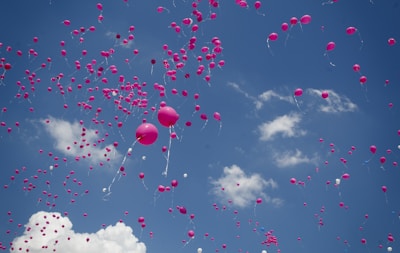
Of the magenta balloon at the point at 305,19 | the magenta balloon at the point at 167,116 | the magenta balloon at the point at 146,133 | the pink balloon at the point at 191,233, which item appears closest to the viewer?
the magenta balloon at the point at 146,133

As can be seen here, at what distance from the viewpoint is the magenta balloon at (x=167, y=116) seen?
7074 mm

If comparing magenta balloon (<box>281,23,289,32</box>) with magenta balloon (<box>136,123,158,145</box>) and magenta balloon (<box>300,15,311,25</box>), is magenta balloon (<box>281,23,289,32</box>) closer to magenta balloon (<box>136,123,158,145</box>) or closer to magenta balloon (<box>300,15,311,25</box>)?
magenta balloon (<box>300,15,311,25</box>)

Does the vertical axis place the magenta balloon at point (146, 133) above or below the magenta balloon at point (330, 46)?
below

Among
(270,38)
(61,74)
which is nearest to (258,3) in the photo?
(270,38)

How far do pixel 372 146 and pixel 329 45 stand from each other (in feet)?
12.8

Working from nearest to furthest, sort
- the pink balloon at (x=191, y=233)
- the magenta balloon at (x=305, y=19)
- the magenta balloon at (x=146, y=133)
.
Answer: the magenta balloon at (x=146, y=133)
the magenta balloon at (x=305, y=19)
the pink balloon at (x=191, y=233)

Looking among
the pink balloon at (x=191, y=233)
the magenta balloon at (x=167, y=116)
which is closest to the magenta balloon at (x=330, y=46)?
the magenta balloon at (x=167, y=116)

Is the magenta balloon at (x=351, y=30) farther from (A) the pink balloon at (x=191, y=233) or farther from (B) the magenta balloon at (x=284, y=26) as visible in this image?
(A) the pink balloon at (x=191, y=233)

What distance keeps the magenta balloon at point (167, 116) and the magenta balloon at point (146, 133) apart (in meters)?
0.25

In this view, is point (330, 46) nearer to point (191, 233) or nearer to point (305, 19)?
point (305, 19)

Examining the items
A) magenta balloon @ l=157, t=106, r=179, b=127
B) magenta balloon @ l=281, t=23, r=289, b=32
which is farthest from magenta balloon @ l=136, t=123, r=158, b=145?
magenta balloon @ l=281, t=23, r=289, b=32

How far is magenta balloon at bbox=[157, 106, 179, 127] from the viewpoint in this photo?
7074mm

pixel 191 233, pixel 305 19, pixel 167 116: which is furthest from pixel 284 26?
pixel 191 233

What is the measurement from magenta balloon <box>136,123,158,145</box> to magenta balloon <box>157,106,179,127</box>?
0.25 metres
